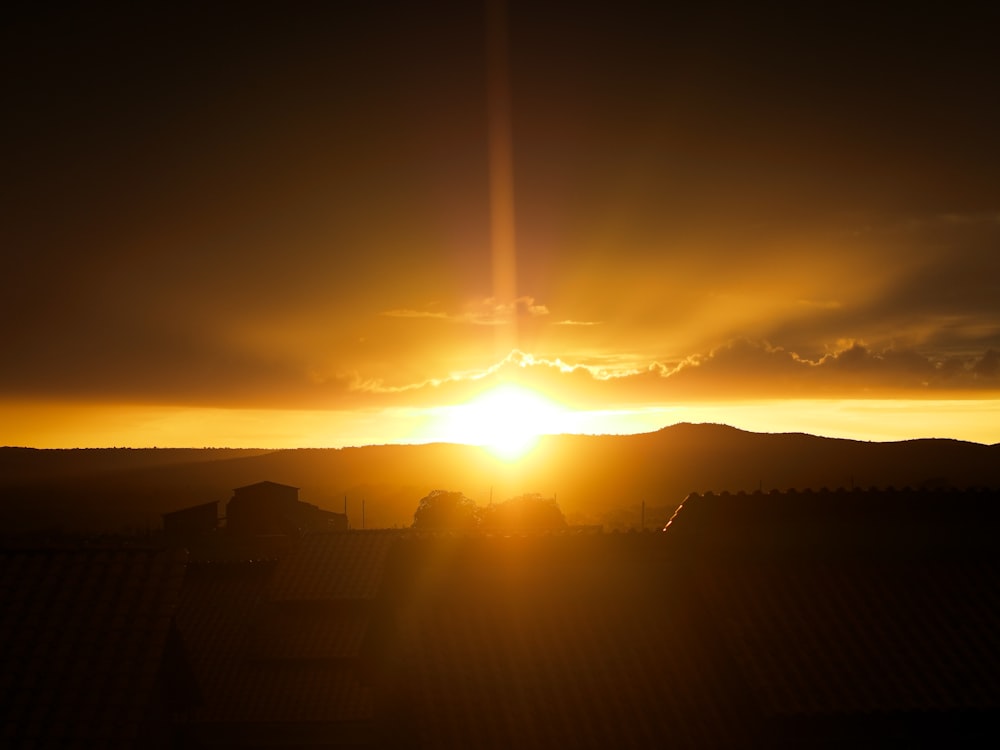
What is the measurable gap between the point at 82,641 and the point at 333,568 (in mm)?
23394

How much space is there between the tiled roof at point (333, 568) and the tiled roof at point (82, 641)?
1864 centimetres

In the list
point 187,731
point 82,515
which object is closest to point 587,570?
point 187,731

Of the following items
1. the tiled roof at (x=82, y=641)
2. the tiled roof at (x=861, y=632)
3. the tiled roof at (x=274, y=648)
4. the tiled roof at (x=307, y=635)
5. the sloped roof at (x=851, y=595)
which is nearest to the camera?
the tiled roof at (x=82, y=641)

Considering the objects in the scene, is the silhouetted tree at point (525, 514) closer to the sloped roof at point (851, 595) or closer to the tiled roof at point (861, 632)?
the sloped roof at point (851, 595)

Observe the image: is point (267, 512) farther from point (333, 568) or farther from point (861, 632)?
point (861, 632)

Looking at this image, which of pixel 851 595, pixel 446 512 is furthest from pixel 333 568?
pixel 446 512

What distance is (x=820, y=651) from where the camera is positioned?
13492 millimetres

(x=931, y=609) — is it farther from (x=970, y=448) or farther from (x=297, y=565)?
(x=970, y=448)

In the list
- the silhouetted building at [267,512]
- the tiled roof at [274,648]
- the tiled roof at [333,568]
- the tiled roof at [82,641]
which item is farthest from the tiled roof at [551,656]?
the silhouetted building at [267,512]

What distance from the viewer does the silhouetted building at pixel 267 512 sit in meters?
67.9

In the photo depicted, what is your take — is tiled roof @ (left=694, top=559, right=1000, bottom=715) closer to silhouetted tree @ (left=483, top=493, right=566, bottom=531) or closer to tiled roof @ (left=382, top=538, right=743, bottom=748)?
tiled roof @ (left=382, top=538, right=743, bottom=748)

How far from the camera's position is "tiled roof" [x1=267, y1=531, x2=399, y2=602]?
32.5 m

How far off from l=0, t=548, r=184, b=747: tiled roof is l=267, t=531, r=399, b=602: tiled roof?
61.2ft

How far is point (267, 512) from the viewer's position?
226ft
